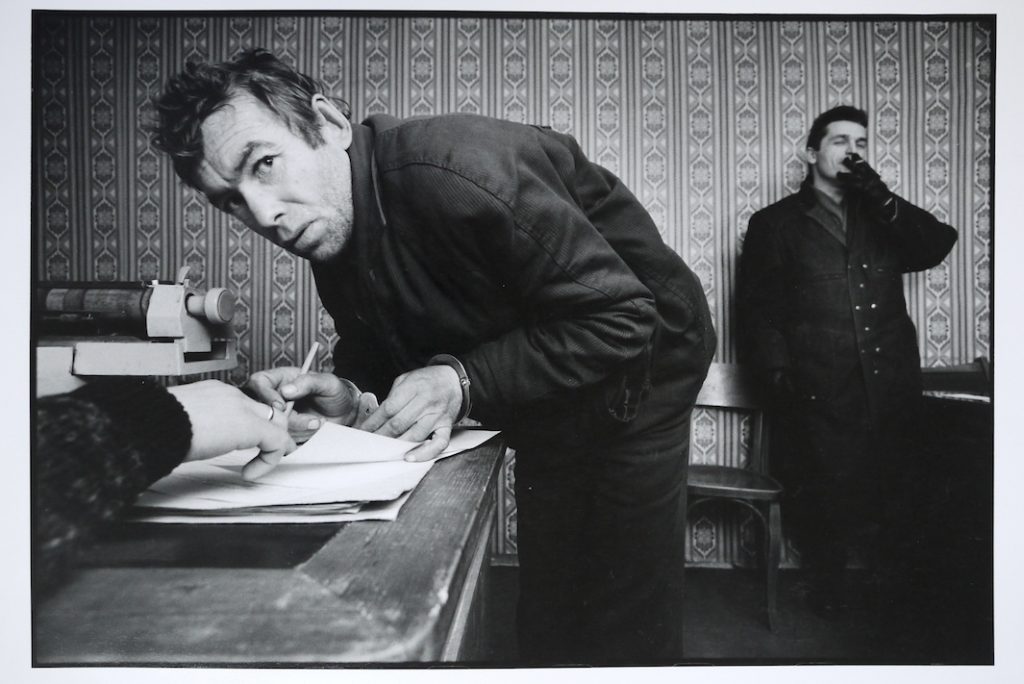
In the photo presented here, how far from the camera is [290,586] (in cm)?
53

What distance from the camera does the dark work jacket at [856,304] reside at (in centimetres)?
112

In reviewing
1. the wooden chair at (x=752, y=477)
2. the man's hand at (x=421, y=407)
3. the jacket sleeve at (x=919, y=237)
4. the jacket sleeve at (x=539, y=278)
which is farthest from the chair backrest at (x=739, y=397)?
the man's hand at (x=421, y=407)

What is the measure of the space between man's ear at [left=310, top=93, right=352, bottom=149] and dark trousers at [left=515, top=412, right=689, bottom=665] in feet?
2.00

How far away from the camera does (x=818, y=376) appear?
3.72 ft

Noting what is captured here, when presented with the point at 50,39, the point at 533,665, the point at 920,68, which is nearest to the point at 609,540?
the point at 533,665

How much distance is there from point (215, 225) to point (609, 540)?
33.8 inches

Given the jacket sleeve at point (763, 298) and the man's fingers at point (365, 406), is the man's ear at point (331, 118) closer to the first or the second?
the man's fingers at point (365, 406)

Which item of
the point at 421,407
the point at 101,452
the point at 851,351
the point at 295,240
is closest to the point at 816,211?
the point at 851,351

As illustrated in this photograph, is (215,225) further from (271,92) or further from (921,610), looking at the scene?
(921,610)

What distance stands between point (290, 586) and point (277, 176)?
712 millimetres

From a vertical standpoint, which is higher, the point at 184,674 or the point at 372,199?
the point at 372,199

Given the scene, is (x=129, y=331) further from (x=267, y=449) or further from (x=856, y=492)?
(x=856, y=492)

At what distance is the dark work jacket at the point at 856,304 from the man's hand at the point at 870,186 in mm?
14

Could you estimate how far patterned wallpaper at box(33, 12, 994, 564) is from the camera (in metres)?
1.10
